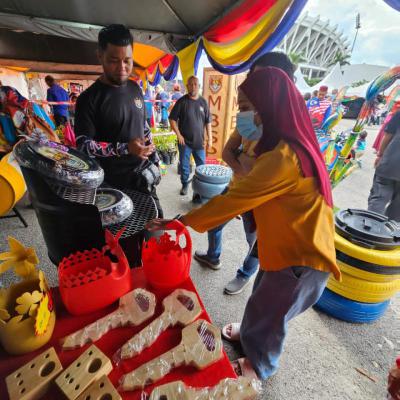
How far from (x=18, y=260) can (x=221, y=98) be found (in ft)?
16.5

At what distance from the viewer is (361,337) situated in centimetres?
168

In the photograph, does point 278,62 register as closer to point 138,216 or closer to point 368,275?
point 138,216

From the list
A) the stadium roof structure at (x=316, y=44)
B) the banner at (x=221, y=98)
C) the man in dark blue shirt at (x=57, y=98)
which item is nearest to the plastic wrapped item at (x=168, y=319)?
the banner at (x=221, y=98)

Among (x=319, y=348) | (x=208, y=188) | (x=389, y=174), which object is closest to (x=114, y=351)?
(x=319, y=348)

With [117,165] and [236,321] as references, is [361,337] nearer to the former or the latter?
[236,321]

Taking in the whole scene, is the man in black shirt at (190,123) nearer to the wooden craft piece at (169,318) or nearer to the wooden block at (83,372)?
the wooden craft piece at (169,318)

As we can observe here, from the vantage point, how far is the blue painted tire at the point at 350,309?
1.71 meters

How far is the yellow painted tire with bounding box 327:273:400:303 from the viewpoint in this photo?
1593 millimetres

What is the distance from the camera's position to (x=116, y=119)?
1593 mm

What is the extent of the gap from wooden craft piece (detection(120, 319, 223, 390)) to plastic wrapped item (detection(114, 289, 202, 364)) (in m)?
0.05

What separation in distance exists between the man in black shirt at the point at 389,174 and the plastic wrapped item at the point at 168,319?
279 cm

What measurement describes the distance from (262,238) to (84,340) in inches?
30.9

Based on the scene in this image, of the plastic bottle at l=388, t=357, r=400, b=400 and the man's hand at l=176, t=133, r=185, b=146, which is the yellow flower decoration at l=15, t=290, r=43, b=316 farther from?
the man's hand at l=176, t=133, r=185, b=146

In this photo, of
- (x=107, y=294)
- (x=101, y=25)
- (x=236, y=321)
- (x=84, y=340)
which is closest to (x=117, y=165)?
(x=107, y=294)
